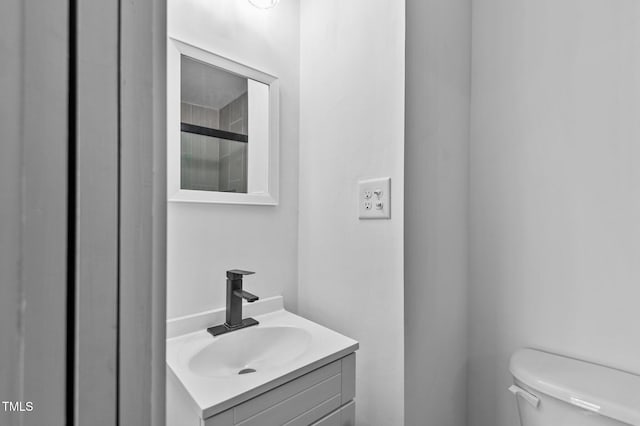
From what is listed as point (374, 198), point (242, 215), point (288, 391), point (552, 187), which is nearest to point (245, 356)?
point (288, 391)

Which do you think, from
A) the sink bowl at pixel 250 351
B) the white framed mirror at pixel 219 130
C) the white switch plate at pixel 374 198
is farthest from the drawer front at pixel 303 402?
the white framed mirror at pixel 219 130

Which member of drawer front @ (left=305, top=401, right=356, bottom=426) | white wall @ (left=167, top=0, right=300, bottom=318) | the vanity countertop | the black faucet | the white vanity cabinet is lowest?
drawer front @ (left=305, top=401, right=356, bottom=426)

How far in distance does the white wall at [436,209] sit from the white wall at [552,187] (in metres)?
0.08

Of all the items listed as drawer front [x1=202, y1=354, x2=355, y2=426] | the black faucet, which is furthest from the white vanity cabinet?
the black faucet

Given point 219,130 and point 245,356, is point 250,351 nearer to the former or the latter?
point 245,356

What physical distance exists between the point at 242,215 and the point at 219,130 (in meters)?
Result: 0.32

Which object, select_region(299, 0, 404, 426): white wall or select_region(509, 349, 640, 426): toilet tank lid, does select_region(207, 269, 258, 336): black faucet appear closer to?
select_region(299, 0, 404, 426): white wall

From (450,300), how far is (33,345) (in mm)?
1164

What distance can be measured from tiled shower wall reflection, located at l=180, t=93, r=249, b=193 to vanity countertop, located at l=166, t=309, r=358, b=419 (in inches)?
19.9

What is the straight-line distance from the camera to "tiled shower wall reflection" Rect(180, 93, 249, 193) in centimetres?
100

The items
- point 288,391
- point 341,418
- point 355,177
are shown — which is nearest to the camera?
point 288,391

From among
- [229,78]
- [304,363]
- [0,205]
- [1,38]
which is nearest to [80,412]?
[0,205]

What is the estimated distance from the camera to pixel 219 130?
107 centimetres

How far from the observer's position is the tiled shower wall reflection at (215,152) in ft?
3.28
